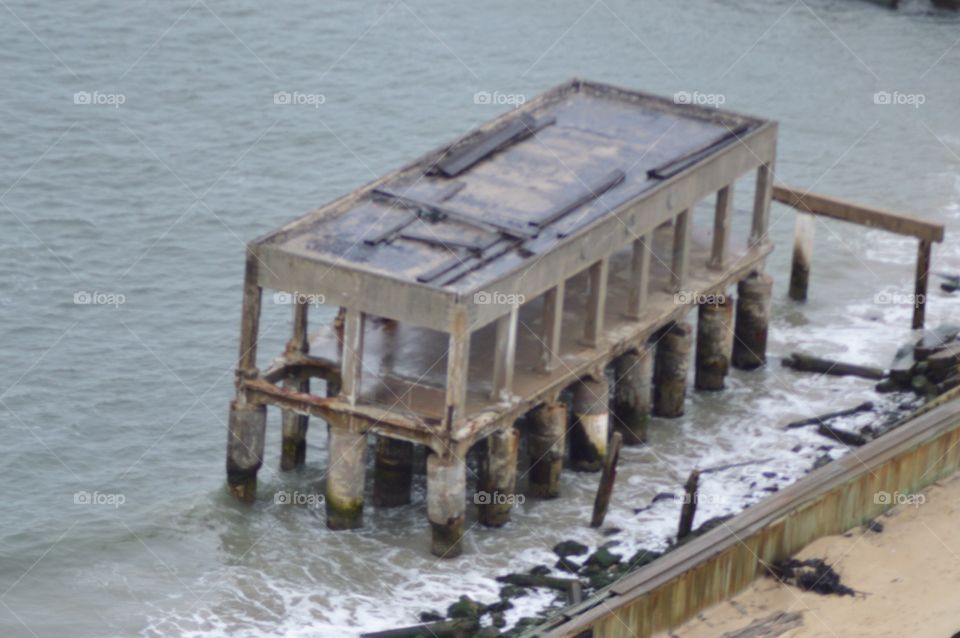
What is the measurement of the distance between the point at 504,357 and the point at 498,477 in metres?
1.91

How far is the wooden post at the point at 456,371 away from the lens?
32.0m

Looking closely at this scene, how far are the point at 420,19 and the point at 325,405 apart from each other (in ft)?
105

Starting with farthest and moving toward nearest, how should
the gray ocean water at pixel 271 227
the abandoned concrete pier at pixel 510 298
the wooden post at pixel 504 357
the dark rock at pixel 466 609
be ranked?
the gray ocean water at pixel 271 227, the wooden post at pixel 504 357, the abandoned concrete pier at pixel 510 298, the dark rock at pixel 466 609

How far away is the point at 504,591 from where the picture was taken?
32.8 meters

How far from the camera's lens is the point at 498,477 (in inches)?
1351

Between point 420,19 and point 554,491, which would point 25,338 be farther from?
point 420,19

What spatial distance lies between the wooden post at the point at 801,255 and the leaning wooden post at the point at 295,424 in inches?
494

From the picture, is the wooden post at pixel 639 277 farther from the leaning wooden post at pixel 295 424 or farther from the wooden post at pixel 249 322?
the wooden post at pixel 249 322

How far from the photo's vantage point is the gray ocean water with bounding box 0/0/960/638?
3412 cm

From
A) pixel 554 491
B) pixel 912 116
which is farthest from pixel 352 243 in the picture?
pixel 912 116

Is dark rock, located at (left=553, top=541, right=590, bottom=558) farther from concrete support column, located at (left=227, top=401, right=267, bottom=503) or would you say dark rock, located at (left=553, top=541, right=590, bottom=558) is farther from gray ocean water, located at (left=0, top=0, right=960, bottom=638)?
concrete support column, located at (left=227, top=401, right=267, bottom=503)

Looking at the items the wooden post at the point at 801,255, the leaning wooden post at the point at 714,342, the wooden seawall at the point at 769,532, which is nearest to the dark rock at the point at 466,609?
the wooden seawall at the point at 769,532

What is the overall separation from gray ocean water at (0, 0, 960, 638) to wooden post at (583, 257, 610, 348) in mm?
2349

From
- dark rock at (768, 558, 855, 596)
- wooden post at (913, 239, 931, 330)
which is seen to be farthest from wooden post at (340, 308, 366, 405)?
wooden post at (913, 239, 931, 330)
